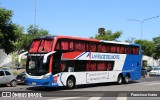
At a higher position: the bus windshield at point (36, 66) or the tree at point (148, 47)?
the tree at point (148, 47)

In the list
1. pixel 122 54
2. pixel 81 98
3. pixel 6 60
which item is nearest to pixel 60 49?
pixel 81 98

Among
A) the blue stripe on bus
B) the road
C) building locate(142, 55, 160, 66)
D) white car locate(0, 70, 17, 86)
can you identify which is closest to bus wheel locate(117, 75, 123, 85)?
the blue stripe on bus

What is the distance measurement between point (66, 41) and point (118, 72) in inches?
322

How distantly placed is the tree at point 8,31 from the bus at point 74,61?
621 cm

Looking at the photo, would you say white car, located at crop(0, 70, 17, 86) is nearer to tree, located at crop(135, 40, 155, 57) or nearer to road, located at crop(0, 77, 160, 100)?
road, located at crop(0, 77, 160, 100)

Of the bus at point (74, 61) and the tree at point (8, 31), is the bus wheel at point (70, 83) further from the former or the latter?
the tree at point (8, 31)

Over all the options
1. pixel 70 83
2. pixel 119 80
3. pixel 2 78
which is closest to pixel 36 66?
pixel 70 83

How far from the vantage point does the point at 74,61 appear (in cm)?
2545

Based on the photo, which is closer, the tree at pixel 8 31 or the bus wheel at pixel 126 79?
the tree at pixel 8 31

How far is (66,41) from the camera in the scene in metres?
24.6

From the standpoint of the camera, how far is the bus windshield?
23359mm

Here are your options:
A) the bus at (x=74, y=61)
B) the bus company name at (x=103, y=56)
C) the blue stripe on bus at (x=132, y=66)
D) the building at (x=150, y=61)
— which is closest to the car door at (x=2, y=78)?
the bus at (x=74, y=61)

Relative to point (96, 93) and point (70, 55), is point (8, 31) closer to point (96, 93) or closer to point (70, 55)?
point (70, 55)

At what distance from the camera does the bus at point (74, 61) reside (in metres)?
23.5
